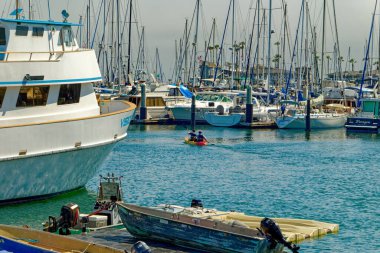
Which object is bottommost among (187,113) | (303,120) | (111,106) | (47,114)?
(303,120)

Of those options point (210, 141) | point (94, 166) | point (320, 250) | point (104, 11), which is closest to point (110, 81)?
point (104, 11)

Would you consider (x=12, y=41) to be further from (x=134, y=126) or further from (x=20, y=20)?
(x=134, y=126)

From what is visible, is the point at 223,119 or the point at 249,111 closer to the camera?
the point at 249,111

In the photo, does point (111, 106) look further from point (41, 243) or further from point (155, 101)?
point (155, 101)

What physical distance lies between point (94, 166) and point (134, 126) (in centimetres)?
4902

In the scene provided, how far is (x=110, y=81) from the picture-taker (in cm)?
11838

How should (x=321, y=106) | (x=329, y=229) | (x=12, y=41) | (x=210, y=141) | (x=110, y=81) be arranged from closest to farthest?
1. (x=329, y=229)
2. (x=12, y=41)
3. (x=210, y=141)
4. (x=321, y=106)
5. (x=110, y=81)

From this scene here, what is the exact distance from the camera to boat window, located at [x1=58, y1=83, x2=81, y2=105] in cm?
3253

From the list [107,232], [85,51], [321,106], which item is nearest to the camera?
[107,232]

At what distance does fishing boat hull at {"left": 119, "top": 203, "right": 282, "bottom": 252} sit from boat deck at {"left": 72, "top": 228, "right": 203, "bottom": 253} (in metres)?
0.20

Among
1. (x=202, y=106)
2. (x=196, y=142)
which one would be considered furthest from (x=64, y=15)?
(x=202, y=106)

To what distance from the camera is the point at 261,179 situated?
4522cm

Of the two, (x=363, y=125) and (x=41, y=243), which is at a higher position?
(x=41, y=243)

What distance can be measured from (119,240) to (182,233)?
2.19 m
